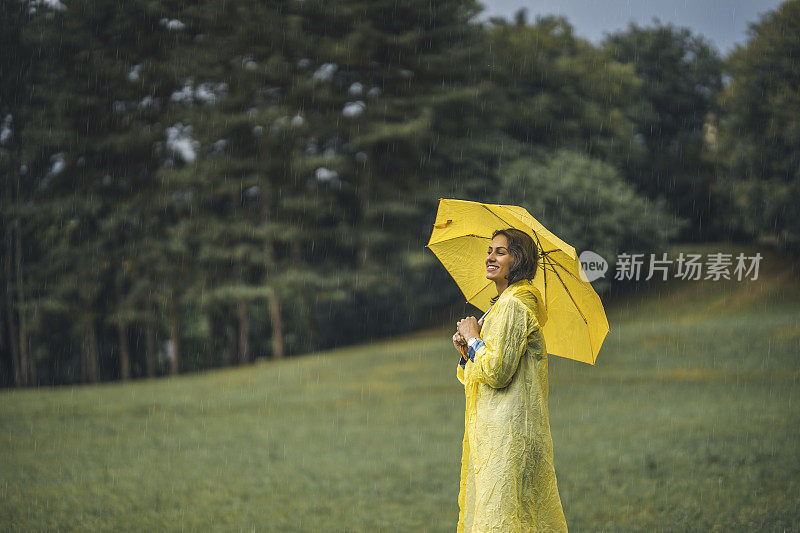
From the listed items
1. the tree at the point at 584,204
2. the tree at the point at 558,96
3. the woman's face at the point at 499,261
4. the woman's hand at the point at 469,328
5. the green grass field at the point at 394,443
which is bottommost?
the green grass field at the point at 394,443

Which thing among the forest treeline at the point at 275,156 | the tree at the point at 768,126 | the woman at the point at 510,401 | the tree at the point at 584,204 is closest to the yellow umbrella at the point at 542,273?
the woman at the point at 510,401

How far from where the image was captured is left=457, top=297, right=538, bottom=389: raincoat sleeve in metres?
2.92

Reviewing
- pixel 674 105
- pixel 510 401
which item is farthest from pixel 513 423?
pixel 674 105

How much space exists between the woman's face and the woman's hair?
14mm

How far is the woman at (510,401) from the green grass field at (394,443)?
Result: 291 centimetres

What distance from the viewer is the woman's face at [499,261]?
3.07 metres

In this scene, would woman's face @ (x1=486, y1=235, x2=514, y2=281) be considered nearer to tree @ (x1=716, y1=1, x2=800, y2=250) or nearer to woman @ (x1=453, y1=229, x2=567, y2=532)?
woman @ (x1=453, y1=229, x2=567, y2=532)

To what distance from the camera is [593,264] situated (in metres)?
22.5

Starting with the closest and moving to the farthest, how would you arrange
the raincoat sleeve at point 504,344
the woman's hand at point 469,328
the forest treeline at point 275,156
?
the raincoat sleeve at point 504,344
the woman's hand at point 469,328
the forest treeline at point 275,156

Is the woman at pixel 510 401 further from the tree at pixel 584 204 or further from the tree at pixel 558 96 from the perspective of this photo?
the tree at pixel 558 96

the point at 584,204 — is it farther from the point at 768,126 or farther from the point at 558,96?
the point at 558,96

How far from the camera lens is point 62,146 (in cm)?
2523

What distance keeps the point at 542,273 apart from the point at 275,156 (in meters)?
22.7

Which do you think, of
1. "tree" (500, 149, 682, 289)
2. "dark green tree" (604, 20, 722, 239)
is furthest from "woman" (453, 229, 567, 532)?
"dark green tree" (604, 20, 722, 239)
